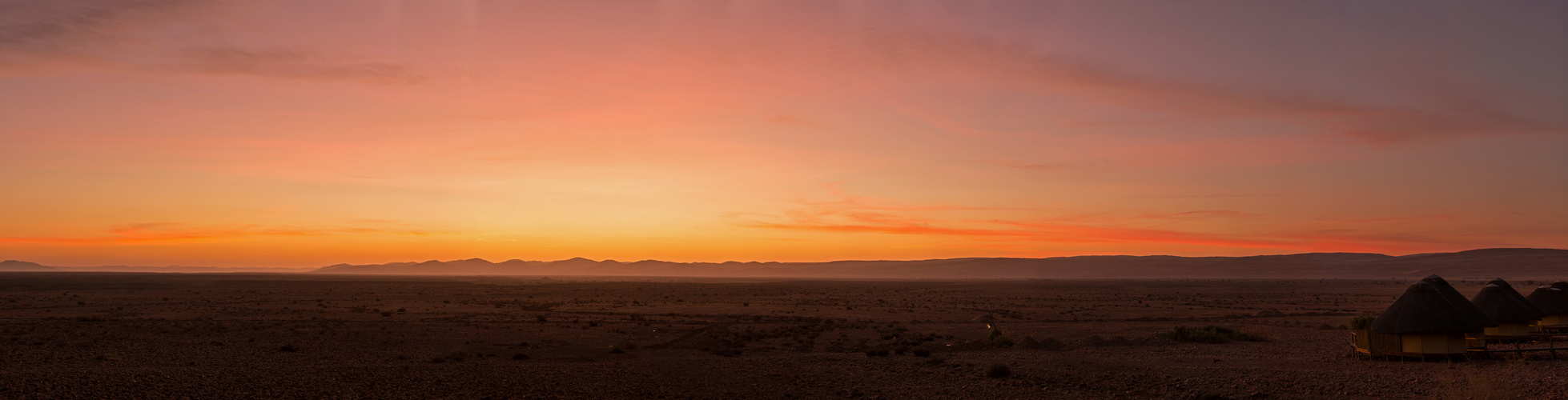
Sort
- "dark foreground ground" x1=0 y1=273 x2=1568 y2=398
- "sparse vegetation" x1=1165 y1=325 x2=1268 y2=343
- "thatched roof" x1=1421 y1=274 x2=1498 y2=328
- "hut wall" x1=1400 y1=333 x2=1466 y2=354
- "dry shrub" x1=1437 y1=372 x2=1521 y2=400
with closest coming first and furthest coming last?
"dry shrub" x1=1437 y1=372 x2=1521 y2=400
"dark foreground ground" x1=0 y1=273 x2=1568 y2=398
"hut wall" x1=1400 y1=333 x2=1466 y2=354
"thatched roof" x1=1421 y1=274 x2=1498 y2=328
"sparse vegetation" x1=1165 y1=325 x2=1268 y2=343

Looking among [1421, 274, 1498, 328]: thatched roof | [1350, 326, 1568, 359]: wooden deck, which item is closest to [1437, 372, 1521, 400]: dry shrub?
[1350, 326, 1568, 359]: wooden deck

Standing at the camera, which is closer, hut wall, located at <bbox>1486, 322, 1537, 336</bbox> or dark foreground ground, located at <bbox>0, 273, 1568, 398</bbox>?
dark foreground ground, located at <bbox>0, 273, 1568, 398</bbox>

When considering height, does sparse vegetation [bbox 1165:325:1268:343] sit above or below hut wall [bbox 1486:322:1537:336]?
below

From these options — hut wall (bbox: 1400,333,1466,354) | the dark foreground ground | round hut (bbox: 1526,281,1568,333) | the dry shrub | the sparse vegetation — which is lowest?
the dark foreground ground

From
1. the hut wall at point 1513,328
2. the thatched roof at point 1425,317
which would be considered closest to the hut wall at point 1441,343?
the thatched roof at point 1425,317

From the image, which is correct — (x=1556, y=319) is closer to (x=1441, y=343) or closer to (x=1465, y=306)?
(x=1465, y=306)

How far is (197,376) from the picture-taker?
19641 mm

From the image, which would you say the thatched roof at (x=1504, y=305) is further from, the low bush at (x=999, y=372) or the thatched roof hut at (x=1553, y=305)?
the low bush at (x=999, y=372)

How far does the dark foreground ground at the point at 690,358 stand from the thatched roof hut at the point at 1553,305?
5.77m

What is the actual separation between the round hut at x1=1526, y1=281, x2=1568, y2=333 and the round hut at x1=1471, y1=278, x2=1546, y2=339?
3.22 meters

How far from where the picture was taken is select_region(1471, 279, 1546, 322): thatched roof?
24.6 m

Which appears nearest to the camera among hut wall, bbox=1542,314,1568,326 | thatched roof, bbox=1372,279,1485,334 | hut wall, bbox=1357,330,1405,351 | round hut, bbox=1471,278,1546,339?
thatched roof, bbox=1372,279,1485,334

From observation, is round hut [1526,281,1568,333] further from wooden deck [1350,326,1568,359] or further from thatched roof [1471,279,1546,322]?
wooden deck [1350,326,1568,359]

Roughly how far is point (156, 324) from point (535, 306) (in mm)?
23616
